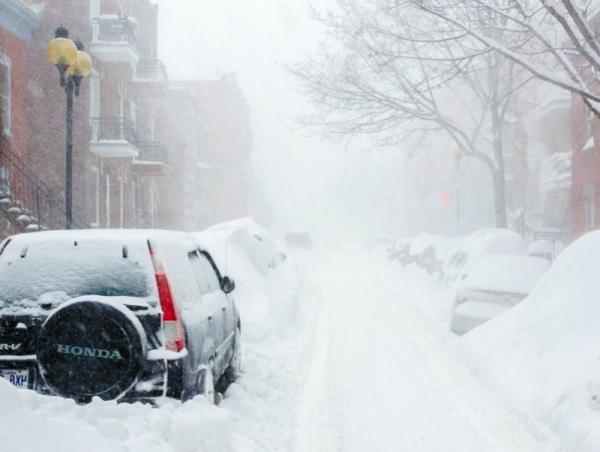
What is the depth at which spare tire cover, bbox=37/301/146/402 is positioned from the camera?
4.60m

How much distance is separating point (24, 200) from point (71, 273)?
14198 mm

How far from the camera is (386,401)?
7.49m

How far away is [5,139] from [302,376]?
39.2 feet

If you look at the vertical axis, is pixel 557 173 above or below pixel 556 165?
below

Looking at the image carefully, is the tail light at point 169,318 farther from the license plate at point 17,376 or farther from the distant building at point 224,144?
the distant building at point 224,144

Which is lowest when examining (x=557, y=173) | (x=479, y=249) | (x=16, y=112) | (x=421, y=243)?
(x=421, y=243)

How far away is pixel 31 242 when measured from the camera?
16.9ft

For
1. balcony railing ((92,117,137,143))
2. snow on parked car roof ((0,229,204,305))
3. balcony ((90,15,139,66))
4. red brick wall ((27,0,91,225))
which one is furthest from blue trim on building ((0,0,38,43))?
snow on parked car roof ((0,229,204,305))

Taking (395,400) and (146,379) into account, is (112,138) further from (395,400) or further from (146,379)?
(146,379)

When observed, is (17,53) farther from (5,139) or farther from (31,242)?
(31,242)

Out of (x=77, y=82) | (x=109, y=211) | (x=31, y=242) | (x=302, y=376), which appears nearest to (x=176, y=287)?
(x=31, y=242)

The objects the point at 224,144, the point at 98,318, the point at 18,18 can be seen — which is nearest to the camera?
the point at 98,318

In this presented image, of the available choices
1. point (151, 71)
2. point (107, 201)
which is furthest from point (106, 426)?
point (151, 71)

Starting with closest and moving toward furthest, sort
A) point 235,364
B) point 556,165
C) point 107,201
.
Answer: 1. point 235,364
2. point 107,201
3. point 556,165
